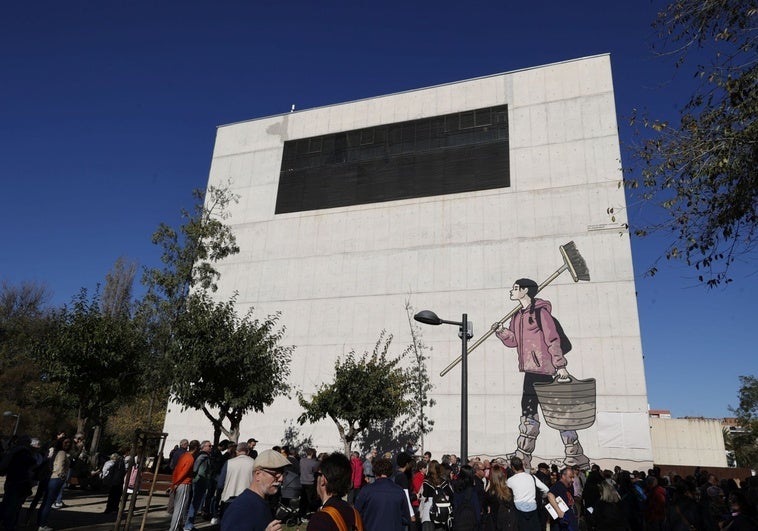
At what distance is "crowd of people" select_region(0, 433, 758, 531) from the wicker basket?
6.44 m

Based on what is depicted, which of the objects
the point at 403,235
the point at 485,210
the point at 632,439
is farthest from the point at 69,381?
the point at 632,439

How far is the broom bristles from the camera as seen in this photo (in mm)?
20656

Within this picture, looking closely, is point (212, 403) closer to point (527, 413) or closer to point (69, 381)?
point (69, 381)

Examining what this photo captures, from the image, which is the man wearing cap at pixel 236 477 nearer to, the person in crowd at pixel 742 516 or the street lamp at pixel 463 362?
the street lamp at pixel 463 362

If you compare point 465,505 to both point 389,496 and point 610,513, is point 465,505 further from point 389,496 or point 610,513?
point 389,496

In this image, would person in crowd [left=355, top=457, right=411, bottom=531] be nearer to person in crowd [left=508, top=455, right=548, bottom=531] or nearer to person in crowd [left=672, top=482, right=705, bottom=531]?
person in crowd [left=508, top=455, right=548, bottom=531]

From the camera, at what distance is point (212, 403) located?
16453 millimetres

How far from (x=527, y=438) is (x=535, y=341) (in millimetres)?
4048

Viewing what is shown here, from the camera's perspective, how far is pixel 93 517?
10922 mm

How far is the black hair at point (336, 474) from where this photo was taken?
11.7 ft

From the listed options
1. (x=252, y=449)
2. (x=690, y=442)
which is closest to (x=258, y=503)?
(x=252, y=449)

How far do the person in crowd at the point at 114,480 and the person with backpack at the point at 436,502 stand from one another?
338 inches

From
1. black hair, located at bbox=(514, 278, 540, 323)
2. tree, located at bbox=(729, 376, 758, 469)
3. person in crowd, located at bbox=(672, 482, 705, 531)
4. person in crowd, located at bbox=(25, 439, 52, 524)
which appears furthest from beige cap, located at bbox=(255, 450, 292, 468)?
tree, located at bbox=(729, 376, 758, 469)

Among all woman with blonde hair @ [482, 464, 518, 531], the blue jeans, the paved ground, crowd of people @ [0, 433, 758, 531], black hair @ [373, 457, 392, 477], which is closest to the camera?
crowd of people @ [0, 433, 758, 531]
